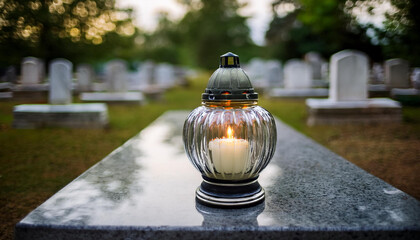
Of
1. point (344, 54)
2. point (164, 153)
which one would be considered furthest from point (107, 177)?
point (344, 54)

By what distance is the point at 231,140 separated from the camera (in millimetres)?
1899

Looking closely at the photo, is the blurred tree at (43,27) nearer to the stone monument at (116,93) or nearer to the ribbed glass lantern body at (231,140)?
the ribbed glass lantern body at (231,140)

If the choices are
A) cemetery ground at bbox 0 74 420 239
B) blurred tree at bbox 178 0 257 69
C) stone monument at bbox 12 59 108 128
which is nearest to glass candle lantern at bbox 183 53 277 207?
cemetery ground at bbox 0 74 420 239

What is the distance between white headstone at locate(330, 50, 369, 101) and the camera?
7008mm

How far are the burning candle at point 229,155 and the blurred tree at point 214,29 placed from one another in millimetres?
28954

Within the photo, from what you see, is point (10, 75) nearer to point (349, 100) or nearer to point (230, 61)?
point (230, 61)

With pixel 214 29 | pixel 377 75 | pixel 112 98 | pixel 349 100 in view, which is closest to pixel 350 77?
pixel 349 100

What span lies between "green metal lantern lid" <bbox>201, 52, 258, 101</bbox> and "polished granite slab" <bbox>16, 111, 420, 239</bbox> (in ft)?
2.06

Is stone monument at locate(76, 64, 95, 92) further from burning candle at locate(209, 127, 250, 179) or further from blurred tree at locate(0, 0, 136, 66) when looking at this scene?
burning candle at locate(209, 127, 250, 179)

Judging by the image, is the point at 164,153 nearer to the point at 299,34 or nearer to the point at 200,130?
the point at 200,130

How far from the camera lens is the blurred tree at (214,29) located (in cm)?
3102

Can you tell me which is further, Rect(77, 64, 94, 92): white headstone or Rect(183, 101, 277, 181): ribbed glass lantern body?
Rect(77, 64, 94, 92): white headstone

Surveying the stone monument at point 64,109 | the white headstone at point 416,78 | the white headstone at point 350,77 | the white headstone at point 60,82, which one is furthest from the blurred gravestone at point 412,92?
the white headstone at point 60,82

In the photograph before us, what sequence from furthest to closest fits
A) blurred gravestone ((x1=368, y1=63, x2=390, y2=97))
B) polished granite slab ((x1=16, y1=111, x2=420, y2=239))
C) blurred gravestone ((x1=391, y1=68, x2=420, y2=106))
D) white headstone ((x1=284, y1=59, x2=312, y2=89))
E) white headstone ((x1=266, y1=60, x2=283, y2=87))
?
1. white headstone ((x1=266, y1=60, x2=283, y2=87))
2. white headstone ((x1=284, y1=59, x2=312, y2=89))
3. blurred gravestone ((x1=368, y1=63, x2=390, y2=97))
4. blurred gravestone ((x1=391, y1=68, x2=420, y2=106))
5. polished granite slab ((x1=16, y1=111, x2=420, y2=239))
